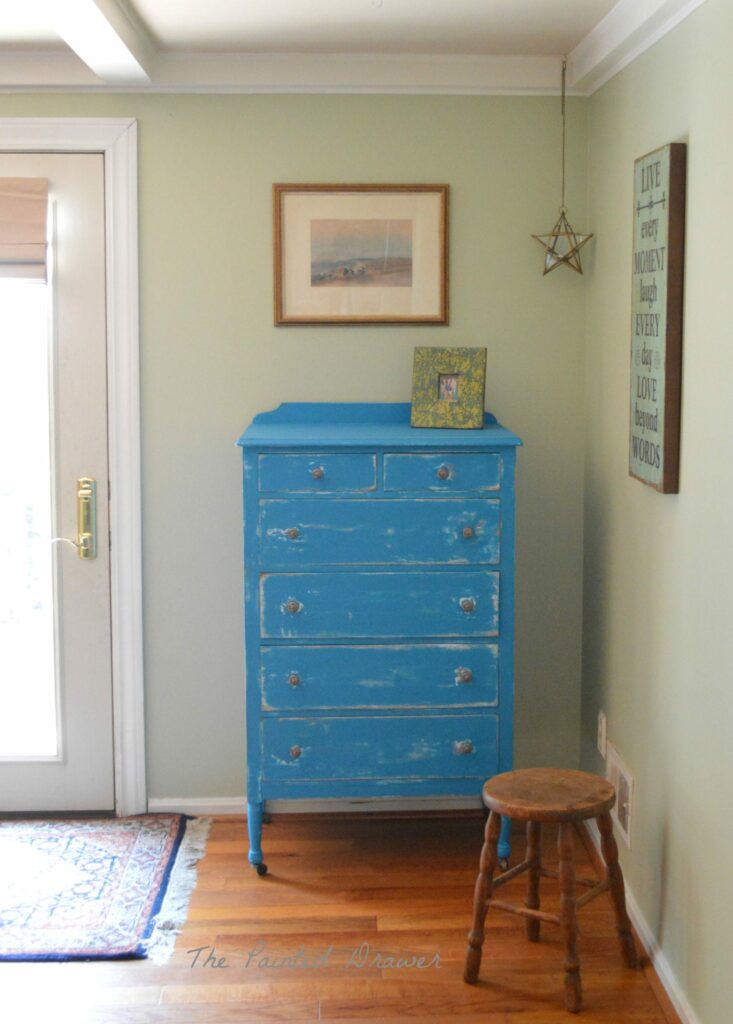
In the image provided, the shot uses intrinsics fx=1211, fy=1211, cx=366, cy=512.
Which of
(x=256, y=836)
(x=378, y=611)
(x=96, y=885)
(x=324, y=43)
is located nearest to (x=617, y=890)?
(x=378, y=611)

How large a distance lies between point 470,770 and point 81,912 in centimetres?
111

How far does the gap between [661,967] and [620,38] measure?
2294 mm

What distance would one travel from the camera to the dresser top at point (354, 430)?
10.7ft

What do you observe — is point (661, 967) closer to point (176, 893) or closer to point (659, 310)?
point (176, 893)

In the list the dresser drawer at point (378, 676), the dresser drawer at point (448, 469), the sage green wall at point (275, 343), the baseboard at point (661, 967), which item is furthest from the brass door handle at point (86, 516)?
the baseboard at point (661, 967)

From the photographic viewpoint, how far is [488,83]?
362 cm

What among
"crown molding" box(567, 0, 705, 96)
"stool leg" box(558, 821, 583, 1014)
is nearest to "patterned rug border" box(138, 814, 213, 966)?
"stool leg" box(558, 821, 583, 1014)

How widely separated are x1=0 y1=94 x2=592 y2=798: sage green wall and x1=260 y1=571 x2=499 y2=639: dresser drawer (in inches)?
20.6

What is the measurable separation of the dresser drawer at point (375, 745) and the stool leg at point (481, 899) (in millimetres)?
481

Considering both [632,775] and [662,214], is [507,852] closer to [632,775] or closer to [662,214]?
[632,775]

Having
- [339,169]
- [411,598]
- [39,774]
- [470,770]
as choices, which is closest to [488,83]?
[339,169]

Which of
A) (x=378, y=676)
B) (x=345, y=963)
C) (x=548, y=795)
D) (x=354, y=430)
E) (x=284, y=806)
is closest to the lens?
(x=548, y=795)

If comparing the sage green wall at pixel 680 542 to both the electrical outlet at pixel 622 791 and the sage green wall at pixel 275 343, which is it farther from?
the sage green wall at pixel 275 343

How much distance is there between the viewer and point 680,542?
9.07ft
